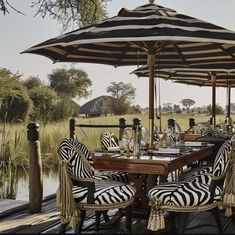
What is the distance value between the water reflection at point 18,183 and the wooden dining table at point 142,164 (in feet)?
8.28

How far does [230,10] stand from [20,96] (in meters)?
9.78

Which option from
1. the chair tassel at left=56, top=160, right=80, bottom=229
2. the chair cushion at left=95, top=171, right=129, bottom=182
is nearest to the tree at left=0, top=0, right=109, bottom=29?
the chair cushion at left=95, top=171, right=129, bottom=182

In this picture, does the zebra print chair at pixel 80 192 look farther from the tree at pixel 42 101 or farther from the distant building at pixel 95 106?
the distant building at pixel 95 106

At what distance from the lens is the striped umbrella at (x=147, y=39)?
3.69m

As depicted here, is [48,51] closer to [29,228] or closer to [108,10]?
[29,228]

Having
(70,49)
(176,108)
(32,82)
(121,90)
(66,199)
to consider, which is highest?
(121,90)

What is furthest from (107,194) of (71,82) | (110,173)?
(71,82)

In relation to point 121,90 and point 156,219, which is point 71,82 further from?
point 156,219

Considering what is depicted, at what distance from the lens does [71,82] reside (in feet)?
152

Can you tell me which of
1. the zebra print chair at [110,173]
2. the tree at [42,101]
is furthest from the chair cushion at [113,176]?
the tree at [42,101]

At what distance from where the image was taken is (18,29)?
16.0 m

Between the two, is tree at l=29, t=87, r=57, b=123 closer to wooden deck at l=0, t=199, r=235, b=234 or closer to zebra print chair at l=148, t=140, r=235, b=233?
wooden deck at l=0, t=199, r=235, b=234

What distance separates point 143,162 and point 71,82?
4324 centimetres

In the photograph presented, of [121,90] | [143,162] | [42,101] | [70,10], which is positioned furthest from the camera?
[121,90]
